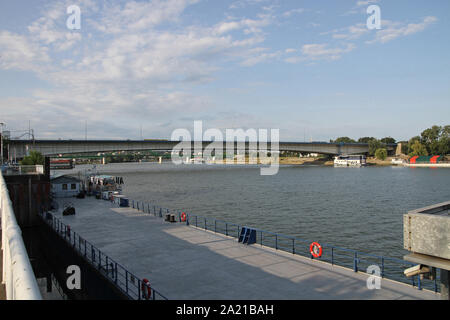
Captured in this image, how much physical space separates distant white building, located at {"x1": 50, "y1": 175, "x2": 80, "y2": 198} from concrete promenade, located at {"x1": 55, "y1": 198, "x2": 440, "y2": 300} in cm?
2260

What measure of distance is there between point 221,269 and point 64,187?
3714 centimetres

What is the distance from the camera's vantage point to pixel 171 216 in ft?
99.3

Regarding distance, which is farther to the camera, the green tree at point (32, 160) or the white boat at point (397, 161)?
the white boat at point (397, 161)

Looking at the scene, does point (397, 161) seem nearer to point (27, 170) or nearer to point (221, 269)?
point (27, 170)

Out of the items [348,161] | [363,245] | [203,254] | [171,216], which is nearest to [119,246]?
[203,254]

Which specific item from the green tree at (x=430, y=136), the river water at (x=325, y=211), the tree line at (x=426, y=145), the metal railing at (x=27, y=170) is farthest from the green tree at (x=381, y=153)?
the metal railing at (x=27, y=170)

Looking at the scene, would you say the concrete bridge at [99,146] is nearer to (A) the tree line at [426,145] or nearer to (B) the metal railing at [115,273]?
(A) the tree line at [426,145]

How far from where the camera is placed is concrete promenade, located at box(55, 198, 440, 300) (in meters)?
14.3

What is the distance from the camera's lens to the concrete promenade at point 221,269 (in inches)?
564

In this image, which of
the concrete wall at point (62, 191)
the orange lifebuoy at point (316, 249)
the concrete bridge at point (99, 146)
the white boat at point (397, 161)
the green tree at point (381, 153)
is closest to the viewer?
the orange lifebuoy at point (316, 249)

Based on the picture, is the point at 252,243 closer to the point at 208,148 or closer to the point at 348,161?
the point at 208,148

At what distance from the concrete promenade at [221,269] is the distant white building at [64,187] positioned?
2260 cm

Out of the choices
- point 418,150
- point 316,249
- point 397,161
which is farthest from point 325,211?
point 418,150

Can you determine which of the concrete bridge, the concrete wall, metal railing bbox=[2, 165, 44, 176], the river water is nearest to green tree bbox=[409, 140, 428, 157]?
the concrete bridge
